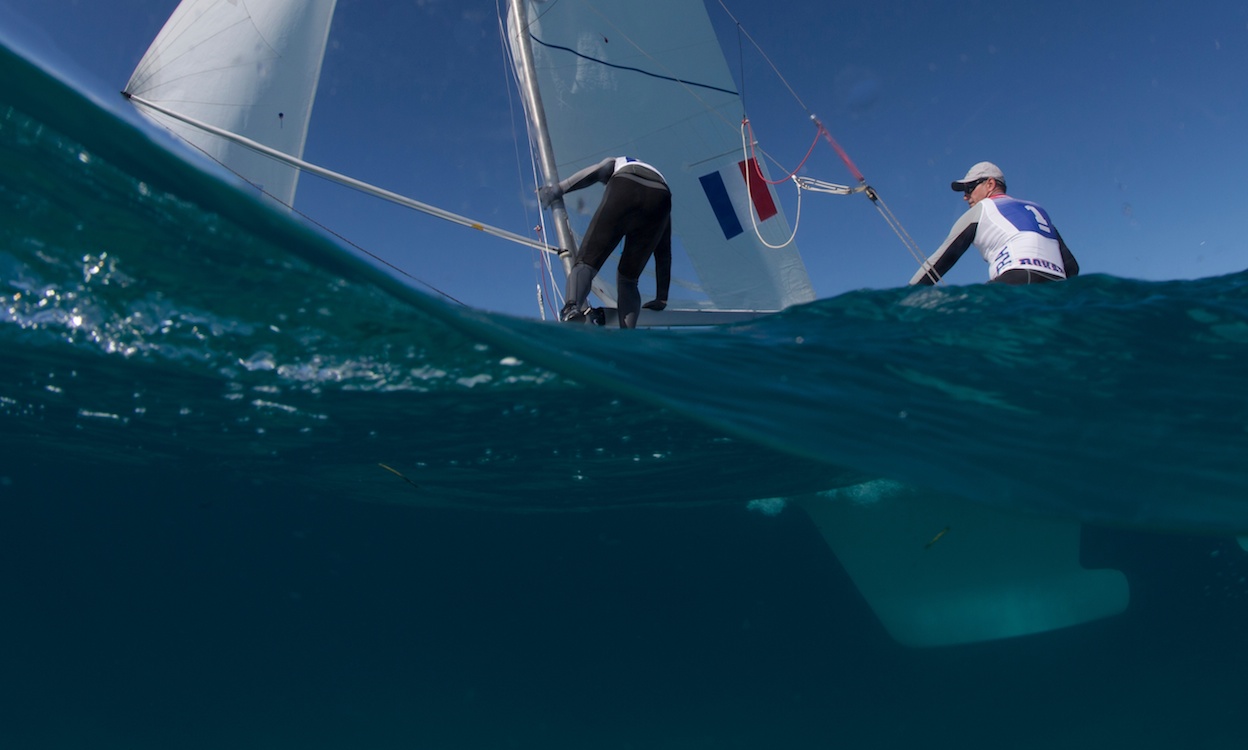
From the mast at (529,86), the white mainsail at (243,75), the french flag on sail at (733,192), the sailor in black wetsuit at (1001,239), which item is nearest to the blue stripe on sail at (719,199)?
the french flag on sail at (733,192)

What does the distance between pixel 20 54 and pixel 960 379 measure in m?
4.14

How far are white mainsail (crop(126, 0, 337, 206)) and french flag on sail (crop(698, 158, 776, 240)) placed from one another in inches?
243

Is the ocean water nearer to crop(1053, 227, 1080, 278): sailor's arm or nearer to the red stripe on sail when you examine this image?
crop(1053, 227, 1080, 278): sailor's arm

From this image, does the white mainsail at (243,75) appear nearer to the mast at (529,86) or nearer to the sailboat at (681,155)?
the sailboat at (681,155)

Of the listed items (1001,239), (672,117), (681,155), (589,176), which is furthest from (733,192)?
(1001,239)

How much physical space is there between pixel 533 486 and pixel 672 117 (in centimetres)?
680

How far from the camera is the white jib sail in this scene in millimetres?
9523

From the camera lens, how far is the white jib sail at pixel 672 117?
9523 millimetres

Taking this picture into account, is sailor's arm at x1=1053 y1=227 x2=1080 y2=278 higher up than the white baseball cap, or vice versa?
the white baseball cap

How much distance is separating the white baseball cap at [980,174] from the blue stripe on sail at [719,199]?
21.3 ft

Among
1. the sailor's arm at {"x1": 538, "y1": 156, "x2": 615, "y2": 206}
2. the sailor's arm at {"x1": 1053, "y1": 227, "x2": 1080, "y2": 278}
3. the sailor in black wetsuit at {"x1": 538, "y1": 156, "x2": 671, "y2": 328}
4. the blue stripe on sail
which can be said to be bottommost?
the sailor's arm at {"x1": 1053, "y1": 227, "x2": 1080, "y2": 278}

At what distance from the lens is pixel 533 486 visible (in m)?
6.66

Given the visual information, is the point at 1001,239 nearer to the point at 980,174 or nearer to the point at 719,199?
the point at 980,174

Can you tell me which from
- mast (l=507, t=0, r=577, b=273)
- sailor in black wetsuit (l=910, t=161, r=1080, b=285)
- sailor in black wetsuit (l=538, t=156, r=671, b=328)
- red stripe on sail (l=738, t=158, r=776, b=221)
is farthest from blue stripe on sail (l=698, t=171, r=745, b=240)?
sailor in black wetsuit (l=910, t=161, r=1080, b=285)
